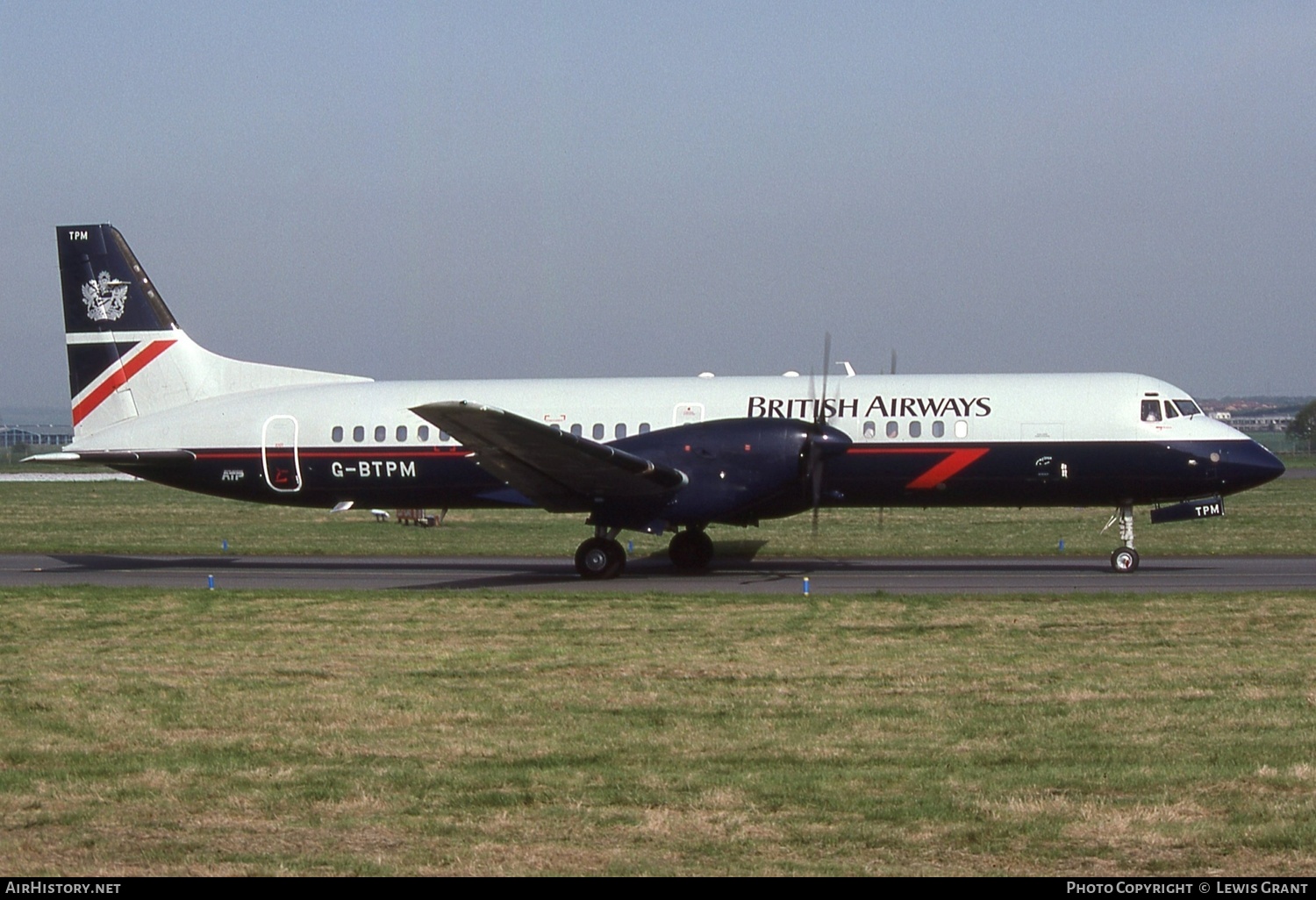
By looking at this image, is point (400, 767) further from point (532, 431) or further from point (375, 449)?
point (375, 449)

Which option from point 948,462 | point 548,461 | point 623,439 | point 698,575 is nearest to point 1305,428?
point 948,462

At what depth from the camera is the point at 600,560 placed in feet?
70.2

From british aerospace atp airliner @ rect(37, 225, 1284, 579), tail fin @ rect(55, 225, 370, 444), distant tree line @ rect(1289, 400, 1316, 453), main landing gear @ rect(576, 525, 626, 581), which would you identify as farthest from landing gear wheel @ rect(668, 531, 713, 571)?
distant tree line @ rect(1289, 400, 1316, 453)

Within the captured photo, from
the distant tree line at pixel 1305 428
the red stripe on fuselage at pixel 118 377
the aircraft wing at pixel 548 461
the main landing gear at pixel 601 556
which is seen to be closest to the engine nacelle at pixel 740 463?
the aircraft wing at pixel 548 461

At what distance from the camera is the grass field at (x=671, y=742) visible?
7047mm

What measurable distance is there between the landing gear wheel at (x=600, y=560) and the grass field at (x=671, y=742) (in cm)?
443

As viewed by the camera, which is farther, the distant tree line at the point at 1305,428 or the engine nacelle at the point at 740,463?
the distant tree line at the point at 1305,428

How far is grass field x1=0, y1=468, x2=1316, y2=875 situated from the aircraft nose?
136 inches

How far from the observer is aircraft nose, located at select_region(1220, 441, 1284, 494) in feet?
68.4

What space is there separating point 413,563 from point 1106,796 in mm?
18688

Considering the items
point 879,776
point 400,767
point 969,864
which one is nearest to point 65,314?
point 400,767

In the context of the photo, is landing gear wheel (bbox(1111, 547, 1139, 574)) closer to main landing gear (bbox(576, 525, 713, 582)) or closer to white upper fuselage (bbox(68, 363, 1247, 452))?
white upper fuselage (bbox(68, 363, 1247, 452))

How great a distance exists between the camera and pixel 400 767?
8945mm

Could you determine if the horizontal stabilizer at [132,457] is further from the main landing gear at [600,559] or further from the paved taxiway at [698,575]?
the main landing gear at [600,559]
